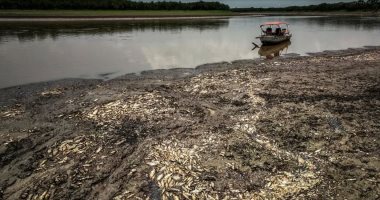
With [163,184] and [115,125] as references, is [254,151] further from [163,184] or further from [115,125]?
[115,125]

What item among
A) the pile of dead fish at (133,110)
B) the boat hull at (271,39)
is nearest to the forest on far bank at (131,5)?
the boat hull at (271,39)

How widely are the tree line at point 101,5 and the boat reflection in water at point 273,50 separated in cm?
9015

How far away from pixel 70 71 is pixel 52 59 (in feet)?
19.7

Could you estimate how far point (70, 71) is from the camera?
22078 mm

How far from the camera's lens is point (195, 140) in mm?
10062

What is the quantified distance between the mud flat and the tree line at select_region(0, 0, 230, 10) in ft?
308

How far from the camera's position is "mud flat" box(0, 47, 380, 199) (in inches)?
299

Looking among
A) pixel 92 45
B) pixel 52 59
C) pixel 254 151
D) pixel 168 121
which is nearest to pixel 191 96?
pixel 168 121

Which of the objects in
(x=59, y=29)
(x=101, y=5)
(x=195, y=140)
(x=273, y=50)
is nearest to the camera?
(x=195, y=140)

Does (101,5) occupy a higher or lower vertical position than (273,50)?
higher

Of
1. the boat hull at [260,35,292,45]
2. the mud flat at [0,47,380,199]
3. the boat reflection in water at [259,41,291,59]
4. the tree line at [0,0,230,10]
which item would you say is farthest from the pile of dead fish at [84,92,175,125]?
the tree line at [0,0,230,10]

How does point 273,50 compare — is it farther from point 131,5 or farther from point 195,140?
point 131,5

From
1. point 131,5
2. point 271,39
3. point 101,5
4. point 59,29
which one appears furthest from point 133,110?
point 131,5

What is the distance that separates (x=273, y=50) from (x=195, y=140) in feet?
84.0
